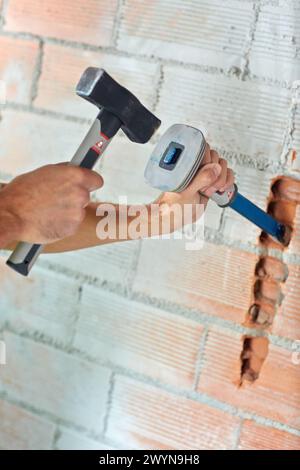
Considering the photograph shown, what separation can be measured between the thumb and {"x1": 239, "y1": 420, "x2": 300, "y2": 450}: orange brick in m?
0.78

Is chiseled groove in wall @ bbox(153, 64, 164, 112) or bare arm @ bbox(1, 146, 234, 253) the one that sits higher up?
chiseled groove in wall @ bbox(153, 64, 164, 112)

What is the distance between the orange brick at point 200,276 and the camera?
1568 mm

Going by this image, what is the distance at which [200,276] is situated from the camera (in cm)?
162

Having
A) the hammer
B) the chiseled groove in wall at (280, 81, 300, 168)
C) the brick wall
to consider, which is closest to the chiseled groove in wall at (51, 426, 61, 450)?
the brick wall

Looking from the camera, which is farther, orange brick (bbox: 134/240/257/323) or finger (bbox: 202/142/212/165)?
orange brick (bbox: 134/240/257/323)

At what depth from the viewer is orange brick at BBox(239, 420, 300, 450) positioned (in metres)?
1.54

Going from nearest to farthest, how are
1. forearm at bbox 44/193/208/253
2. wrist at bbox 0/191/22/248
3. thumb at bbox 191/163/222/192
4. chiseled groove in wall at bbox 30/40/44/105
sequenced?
1. wrist at bbox 0/191/22/248
2. thumb at bbox 191/163/222/192
3. forearm at bbox 44/193/208/253
4. chiseled groove in wall at bbox 30/40/44/105

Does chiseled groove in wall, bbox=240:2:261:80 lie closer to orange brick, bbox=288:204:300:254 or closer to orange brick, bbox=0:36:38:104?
orange brick, bbox=288:204:300:254

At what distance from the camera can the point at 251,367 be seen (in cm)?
158

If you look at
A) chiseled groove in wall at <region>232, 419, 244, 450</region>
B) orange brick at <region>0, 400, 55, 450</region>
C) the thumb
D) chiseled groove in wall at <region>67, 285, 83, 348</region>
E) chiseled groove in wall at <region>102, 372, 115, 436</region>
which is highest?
the thumb

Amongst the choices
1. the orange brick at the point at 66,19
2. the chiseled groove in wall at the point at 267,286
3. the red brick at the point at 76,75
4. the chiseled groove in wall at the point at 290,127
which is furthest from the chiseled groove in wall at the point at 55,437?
the orange brick at the point at 66,19

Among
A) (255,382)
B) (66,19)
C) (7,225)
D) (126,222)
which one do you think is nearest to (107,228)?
(126,222)
